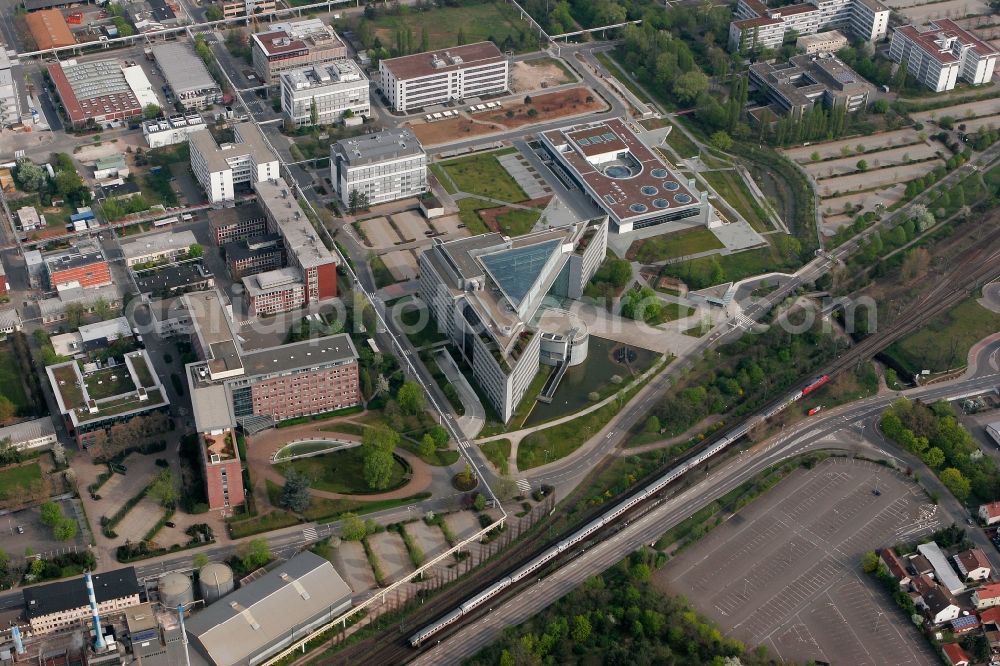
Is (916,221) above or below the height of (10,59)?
below

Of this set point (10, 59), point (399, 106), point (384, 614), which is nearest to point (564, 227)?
point (399, 106)

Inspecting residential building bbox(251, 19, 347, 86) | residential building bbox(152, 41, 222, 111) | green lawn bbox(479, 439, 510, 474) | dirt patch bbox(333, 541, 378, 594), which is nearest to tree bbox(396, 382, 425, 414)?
green lawn bbox(479, 439, 510, 474)

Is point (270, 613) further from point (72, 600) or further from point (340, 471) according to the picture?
point (340, 471)

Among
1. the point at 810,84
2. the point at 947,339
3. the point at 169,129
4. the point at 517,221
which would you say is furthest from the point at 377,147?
the point at 947,339

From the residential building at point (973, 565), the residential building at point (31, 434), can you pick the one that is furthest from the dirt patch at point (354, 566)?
the residential building at point (973, 565)

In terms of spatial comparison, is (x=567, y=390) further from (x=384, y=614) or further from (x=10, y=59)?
(x=10, y=59)
